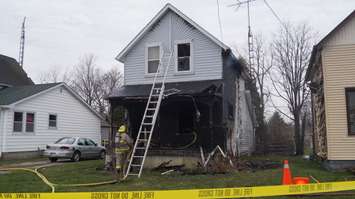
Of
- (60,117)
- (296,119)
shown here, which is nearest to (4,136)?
(60,117)

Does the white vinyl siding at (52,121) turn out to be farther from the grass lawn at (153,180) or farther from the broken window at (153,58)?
the grass lawn at (153,180)

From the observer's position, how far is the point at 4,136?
69.2 feet

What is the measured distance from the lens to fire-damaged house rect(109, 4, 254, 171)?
1603 centimetres

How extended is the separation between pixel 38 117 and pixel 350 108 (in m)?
18.4

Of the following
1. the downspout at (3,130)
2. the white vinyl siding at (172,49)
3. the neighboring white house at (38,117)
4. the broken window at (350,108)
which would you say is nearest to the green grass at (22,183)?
the white vinyl siding at (172,49)

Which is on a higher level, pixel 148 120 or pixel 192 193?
pixel 148 120

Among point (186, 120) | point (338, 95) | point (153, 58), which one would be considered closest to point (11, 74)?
point (153, 58)

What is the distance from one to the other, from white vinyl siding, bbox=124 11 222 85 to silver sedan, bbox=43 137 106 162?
15.9 ft

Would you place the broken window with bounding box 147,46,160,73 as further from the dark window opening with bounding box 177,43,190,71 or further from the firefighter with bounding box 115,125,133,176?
the firefighter with bounding box 115,125,133,176

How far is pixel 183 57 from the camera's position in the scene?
684 inches

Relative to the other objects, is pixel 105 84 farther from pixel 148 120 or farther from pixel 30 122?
pixel 148 120

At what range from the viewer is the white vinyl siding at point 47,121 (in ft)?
71.6

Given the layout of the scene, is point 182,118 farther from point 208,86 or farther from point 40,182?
point 40,182

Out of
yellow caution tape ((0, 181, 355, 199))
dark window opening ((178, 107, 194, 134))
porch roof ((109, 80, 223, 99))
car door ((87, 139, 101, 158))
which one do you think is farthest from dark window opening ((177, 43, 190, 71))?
yellow caution tape ((0, 181, 355, 199))
